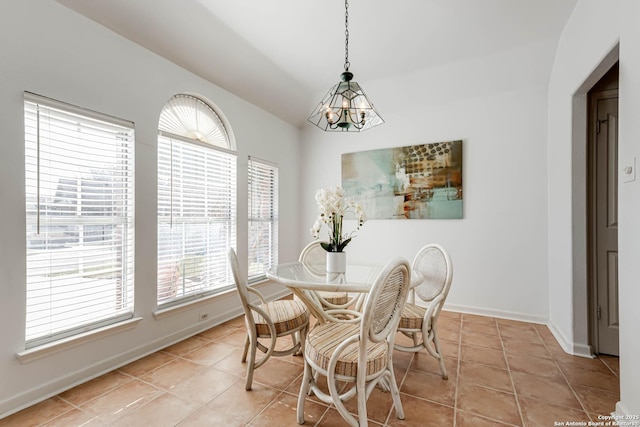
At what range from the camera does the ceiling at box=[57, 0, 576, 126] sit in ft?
7.69

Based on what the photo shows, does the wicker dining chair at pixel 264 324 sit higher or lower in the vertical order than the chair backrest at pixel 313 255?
lower

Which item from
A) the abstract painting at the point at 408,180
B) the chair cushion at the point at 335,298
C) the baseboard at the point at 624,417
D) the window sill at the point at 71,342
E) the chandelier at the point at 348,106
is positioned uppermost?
the chandelier at the point at 348,106

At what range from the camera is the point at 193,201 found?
3.01 meters

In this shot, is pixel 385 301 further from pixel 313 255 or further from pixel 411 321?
pixel 313 255

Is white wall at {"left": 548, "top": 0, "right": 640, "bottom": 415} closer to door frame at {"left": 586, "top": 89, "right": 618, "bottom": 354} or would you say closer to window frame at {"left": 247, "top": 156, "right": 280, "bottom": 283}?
door frame at {"left": 586, "top": 89, "right": 618, "bottom": 354}

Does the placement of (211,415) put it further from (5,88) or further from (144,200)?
(5,88)

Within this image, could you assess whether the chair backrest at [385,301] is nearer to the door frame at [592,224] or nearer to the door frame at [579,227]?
the door frame at [579,227]

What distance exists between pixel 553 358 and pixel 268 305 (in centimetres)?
245

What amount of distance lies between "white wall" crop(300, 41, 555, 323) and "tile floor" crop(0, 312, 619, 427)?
88 cm

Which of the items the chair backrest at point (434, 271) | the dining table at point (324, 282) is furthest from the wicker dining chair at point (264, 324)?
the chair backrest at point (434, 271)

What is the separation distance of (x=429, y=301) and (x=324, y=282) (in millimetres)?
1015

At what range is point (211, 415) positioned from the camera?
174cm

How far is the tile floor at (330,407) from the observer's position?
5.60 feet

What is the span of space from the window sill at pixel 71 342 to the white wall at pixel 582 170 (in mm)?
3328
